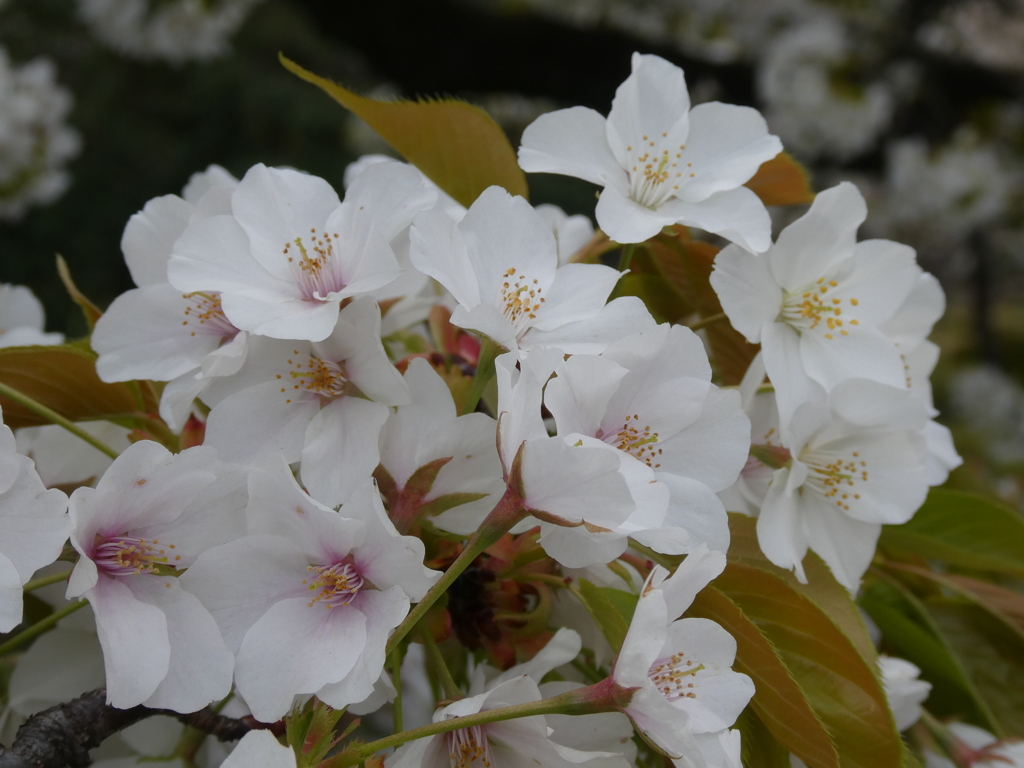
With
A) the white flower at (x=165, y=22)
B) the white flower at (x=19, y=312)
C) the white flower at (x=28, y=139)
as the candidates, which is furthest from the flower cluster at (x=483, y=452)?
the white flower at (x=165, y=22)

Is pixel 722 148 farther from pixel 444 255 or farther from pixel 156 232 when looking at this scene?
pixel 156 232

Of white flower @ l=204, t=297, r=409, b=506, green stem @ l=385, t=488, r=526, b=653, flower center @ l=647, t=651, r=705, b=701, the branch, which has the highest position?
green stem @ l=385, t=488, r=526, b=653

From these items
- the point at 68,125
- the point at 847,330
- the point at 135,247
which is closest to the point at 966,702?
the point at 847,330

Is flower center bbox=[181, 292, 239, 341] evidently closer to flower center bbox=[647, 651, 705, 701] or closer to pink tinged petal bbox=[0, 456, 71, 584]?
pink tinged petal bbox=[0, 456, 71, 584]

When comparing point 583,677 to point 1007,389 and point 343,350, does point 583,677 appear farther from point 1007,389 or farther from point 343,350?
point 1007,389

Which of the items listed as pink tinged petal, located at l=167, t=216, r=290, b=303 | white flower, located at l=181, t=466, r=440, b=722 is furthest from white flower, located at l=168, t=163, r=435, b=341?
white flower, located at l=181, t=466, r=440, b=722
